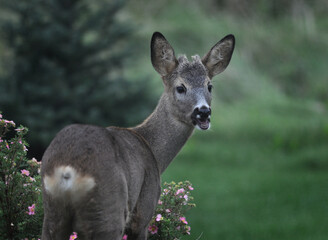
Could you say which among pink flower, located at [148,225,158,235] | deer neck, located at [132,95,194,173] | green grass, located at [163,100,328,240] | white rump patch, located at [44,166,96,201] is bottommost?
white rump patch, located at [44,166,96,201]

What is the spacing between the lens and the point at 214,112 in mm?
22062

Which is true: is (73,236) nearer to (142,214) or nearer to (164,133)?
(142,214)

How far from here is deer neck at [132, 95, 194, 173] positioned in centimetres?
538

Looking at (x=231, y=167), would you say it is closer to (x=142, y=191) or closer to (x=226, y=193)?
(x=226, y=193)

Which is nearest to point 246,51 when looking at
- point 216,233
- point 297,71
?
point 297,71

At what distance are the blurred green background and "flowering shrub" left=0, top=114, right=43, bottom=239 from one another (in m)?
6.03

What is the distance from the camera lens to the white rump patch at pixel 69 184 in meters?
3.75

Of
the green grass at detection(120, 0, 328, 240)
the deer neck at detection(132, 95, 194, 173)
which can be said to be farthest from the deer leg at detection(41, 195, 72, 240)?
the green grass at detection(120, 0, 328, 240)

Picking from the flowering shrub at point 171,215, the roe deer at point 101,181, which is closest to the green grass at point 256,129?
the flowering shrub at point 171,215

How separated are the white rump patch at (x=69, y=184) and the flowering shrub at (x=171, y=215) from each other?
1.55 m

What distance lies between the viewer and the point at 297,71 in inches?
1094

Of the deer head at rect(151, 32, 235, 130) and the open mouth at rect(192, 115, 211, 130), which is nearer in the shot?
the open mouth at rect(192, 115, 211, 130)

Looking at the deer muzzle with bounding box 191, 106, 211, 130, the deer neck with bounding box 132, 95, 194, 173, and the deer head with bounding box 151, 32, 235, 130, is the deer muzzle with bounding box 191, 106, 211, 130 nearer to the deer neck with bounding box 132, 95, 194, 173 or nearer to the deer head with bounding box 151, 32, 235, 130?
the deer head with bounding box 151, 32, 235, 130

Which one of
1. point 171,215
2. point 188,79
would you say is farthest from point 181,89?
point 171,215
